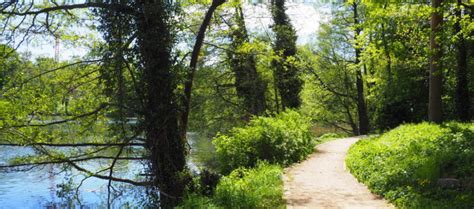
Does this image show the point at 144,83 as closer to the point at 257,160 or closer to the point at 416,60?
the point at 257,160

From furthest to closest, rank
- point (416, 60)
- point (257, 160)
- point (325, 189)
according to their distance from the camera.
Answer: point (416, 60)
point (257, 160)
point (325, 189)

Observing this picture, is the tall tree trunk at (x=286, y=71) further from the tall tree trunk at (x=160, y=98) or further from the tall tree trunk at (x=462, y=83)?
the tall tree trunk at (x=160, y=98)

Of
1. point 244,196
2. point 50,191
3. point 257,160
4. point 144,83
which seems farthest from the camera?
point 50,191

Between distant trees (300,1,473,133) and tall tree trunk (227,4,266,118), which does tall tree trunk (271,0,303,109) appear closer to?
tall tree trunk (227,4,266,118)

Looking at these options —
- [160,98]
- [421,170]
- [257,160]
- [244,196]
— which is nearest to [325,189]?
[421,170]

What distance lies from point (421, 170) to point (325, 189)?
214 cm

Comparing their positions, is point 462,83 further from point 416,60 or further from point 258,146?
point 258,146

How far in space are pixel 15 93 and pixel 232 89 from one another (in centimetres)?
1504

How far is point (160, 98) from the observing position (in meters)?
8.95

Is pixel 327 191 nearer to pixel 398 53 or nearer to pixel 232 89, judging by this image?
pixel 398 53

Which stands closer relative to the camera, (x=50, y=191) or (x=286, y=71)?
(x=50, y=191)

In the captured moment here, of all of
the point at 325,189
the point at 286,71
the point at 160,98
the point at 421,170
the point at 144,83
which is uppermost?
the point at 286,71

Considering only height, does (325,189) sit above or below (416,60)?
below

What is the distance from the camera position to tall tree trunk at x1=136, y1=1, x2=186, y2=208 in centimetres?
876
